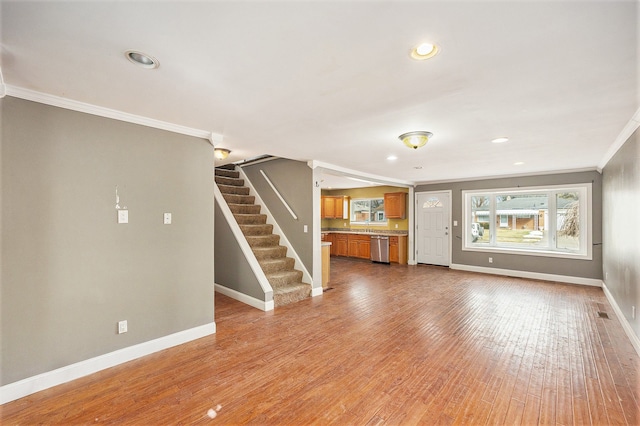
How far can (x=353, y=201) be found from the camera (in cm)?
977

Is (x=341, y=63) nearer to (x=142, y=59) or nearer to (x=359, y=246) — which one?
(x=142, y=59)

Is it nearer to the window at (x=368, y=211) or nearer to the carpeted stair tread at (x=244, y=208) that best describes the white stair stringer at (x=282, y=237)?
the carpeted stair tread at (x=244, y=208)

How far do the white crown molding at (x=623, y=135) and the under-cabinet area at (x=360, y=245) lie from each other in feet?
15.3

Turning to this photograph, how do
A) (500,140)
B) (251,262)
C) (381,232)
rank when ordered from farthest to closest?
(381,232) < (251,262) < (500,140)

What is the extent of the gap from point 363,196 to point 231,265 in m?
5.68

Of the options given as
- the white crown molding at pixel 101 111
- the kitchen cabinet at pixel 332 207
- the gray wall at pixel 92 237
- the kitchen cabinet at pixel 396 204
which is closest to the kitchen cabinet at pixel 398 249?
the kitchen cabinet at pixel 396 204

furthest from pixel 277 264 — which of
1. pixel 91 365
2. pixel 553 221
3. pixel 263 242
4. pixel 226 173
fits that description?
pixel 553 221

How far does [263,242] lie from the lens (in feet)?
17.6

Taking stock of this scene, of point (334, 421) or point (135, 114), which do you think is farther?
point (135, 114)

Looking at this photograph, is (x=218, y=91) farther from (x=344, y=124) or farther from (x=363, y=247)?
(x=363, y=247)

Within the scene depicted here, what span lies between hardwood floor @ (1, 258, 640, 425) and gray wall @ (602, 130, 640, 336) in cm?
45

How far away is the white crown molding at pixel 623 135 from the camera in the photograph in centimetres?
262

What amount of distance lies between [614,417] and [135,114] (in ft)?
15.0

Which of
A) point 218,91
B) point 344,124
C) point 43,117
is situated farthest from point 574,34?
point 43,117
